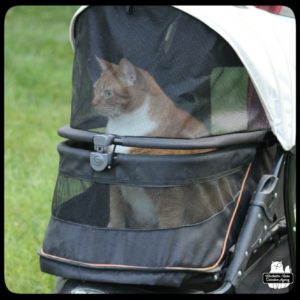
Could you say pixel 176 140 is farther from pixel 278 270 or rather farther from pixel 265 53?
pixel 278 270

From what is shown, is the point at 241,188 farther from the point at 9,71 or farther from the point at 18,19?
the point at 18,19

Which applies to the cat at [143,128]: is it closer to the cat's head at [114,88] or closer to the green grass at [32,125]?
the cat's head at [114,88]

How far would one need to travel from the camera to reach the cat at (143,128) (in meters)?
2.14

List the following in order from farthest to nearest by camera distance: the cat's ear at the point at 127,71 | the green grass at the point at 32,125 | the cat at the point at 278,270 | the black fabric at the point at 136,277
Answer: the green grass at the point at 32,125 → the cat at the point at 278,270 → the cat's ear at the point at 127,71 → the black fabric at the point at 136,277

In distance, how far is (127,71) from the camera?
2.21 metres

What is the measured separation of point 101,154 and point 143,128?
181mm

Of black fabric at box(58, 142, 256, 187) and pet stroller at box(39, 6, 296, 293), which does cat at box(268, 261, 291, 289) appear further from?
black fabric at box(58, 142, 256, 187)

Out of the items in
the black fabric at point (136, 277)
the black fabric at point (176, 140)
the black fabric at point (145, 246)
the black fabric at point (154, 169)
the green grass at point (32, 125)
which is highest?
the black fabric at point (176, 140)

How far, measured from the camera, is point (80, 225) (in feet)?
Result: 7.13

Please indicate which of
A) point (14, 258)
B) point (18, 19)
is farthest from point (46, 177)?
point (18, 19)

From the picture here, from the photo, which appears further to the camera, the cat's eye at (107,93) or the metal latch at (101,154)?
the cat's eye at (107,93)

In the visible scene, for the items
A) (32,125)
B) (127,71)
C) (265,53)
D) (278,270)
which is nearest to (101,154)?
(127,71)

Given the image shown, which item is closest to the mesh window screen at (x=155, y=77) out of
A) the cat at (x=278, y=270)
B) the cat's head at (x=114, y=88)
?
the cat's head at (x=114, y=88)

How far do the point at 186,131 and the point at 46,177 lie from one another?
1823mm
